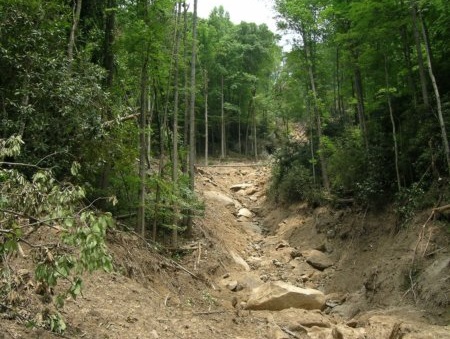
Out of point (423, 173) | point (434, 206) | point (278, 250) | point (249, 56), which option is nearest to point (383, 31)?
point (423, 173)

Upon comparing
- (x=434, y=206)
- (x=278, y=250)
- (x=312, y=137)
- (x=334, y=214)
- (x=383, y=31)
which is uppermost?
(x=383, y=31)

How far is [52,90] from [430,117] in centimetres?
871

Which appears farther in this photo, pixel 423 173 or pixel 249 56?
pixel 249 56

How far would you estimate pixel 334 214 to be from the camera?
14.0 meters

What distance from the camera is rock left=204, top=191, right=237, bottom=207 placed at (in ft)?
65.6

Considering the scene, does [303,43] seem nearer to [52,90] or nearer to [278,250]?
[278,250]

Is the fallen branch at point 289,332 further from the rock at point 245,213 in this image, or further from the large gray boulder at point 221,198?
the large gray boulder at point 221,198

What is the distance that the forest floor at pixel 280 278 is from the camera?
6121 mm

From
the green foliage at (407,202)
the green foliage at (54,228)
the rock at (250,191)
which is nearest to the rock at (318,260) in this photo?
the green foliage at (407,202)

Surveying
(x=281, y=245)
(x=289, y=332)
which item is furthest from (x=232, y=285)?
(x=281, y=245)

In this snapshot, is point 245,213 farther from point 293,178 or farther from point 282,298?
point 282,298

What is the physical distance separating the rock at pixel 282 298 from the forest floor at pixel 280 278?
222 mm

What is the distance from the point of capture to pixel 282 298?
8.52 meters

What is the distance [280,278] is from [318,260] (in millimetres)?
1451
